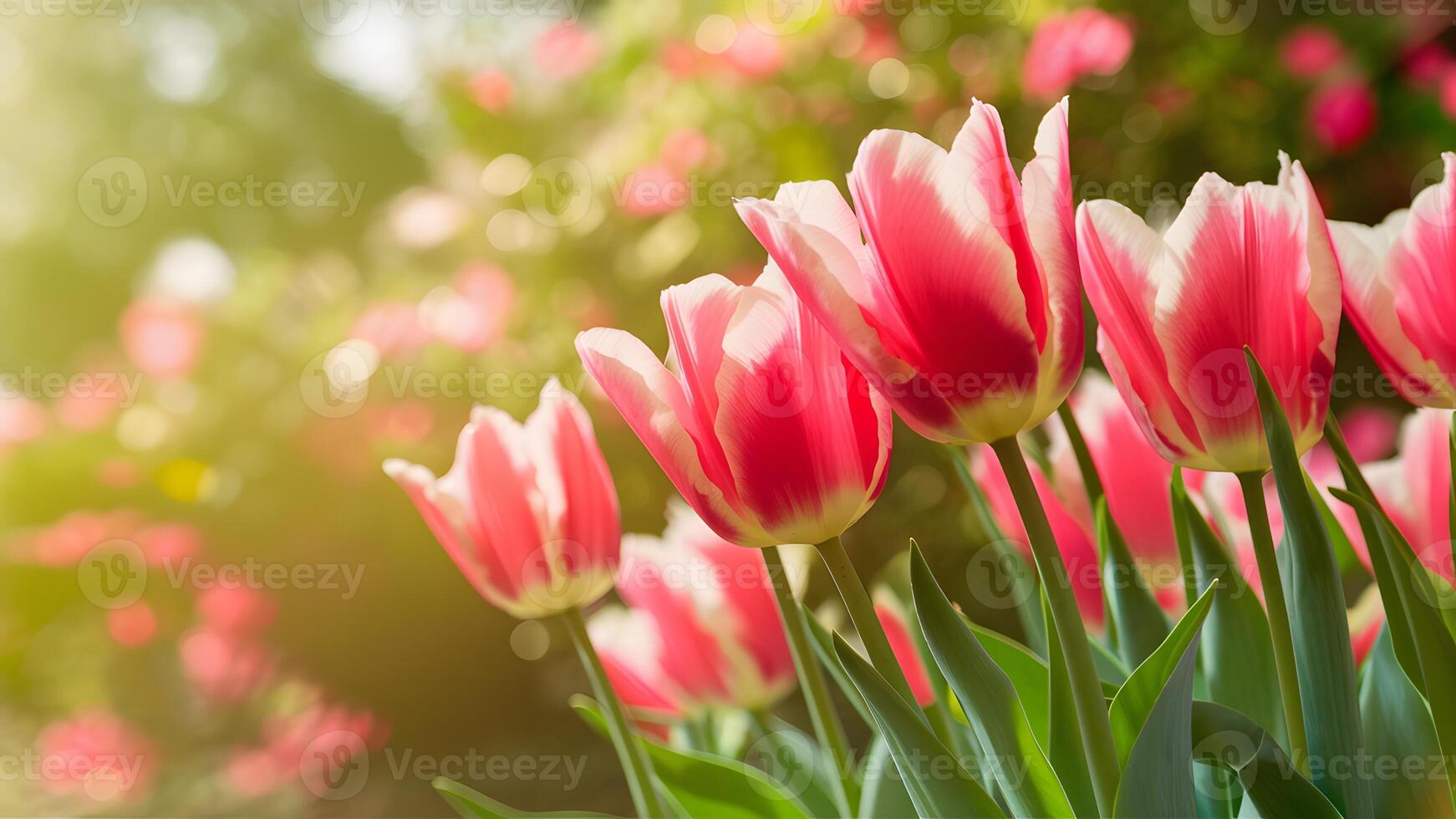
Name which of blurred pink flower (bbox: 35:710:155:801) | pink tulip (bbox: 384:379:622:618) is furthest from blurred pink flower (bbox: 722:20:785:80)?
blurred pink flower (bbox: 35:710:155:801)

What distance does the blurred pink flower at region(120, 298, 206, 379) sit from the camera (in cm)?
204

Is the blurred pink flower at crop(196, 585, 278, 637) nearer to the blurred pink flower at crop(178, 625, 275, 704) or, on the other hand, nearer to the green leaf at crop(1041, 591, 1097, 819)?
the blurred pink flower at crop(178, 625, 275, 704)

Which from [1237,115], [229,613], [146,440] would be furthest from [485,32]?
[1237,115]

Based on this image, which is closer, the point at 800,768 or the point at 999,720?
the point at 999,720

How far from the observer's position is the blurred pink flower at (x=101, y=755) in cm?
231

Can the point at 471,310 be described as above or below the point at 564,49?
below

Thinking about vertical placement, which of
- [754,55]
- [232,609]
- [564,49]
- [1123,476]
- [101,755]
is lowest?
[101,755]

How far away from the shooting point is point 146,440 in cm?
212

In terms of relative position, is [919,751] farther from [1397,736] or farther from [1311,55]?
[1311,55]

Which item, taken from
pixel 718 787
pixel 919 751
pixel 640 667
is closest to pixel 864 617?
pixel 919 751

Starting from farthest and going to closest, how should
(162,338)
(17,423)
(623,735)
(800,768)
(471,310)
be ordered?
(17,423) < (162,338) < (471,310) < (800,768) < (623,735)

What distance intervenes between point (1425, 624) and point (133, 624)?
2.45 meters

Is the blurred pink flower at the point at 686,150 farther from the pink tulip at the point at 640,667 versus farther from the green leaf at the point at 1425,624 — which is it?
the green leaf at the point at 1425,624

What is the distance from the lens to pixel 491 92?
7.52 ft
